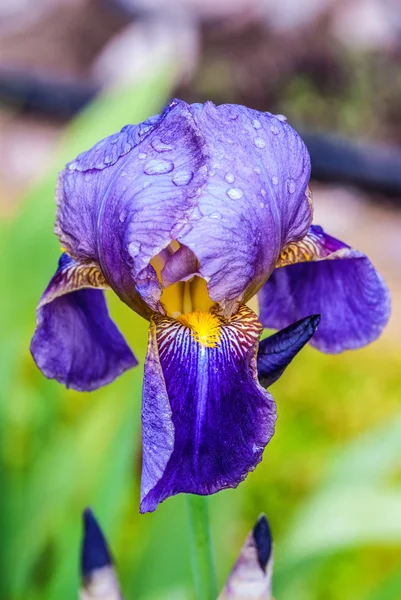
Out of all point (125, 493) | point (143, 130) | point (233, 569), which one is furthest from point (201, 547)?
point (125, 493)

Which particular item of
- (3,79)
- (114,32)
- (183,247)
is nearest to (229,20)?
(114,32)

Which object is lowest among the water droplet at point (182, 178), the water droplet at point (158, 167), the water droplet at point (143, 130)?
the water droplet at point (182, 178)

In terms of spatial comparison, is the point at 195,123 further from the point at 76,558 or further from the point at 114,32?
the point at 114,32

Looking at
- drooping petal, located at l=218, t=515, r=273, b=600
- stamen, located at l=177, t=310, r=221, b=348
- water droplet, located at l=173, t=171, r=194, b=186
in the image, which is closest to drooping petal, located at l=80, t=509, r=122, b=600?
drooping petal, located at l=218, t=515, r=273, b=600

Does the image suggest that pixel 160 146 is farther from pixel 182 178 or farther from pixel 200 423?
pixel 200 423

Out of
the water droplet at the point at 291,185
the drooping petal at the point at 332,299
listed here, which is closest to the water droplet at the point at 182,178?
the water droplet at the point at 291,185

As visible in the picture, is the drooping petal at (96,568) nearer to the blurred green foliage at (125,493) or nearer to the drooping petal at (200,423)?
the drooping petal at (200,423)
